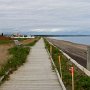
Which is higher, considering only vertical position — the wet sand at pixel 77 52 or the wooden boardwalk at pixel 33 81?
the wooden boardwalk at pixel 33 81

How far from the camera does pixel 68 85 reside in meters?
15.7

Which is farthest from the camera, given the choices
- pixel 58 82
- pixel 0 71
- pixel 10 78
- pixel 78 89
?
pixel 0 71

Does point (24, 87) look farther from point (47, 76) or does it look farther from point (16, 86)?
point (47, 76)

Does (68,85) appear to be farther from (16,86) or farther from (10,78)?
(10,78)

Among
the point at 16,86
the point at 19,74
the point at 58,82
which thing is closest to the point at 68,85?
the point at 58,82

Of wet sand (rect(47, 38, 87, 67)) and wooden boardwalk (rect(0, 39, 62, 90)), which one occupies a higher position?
wooden boardwalk (rect(0, 39, 62, 90))

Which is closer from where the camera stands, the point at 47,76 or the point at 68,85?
the point at 68,85

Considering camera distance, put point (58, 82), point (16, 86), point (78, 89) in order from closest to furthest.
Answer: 1. point (78, 89)
2. point (16, 86)
3. point (58, 82)

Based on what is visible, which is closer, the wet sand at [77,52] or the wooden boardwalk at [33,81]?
the wooden boardwalk at [33,81]

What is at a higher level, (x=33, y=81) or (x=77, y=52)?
(x=33, y=81)

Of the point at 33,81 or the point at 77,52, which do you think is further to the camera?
the point at 77,52

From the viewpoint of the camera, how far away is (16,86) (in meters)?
15.3

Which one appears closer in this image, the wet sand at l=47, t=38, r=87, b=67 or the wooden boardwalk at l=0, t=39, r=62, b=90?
the wooden boardwalk at l=0, t=39, r=62, b=90

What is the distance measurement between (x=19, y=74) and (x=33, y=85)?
4082 mm
